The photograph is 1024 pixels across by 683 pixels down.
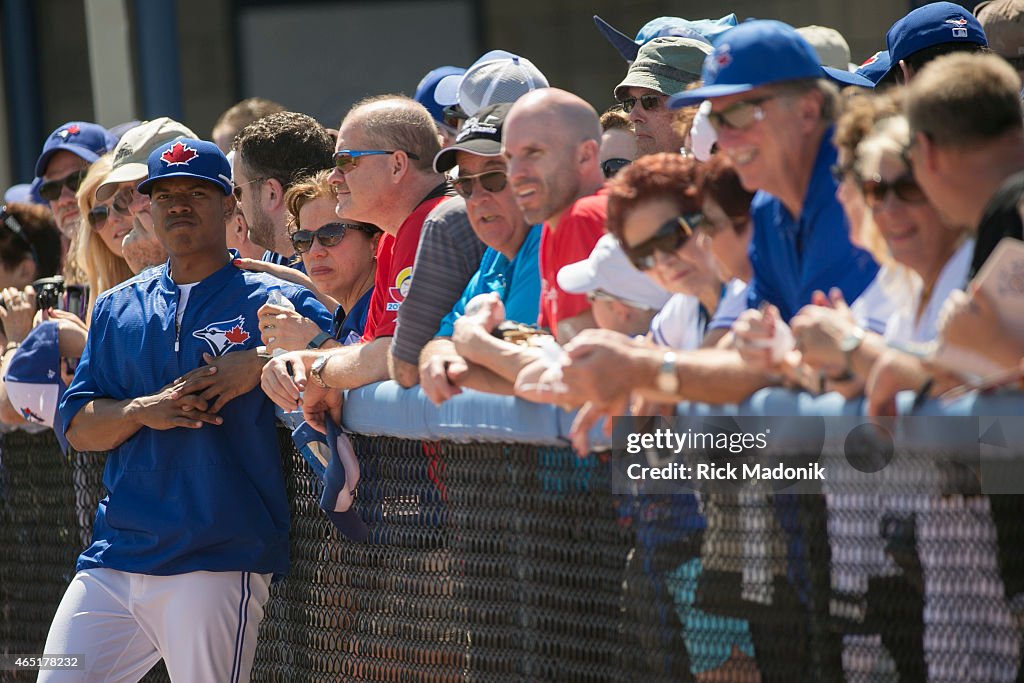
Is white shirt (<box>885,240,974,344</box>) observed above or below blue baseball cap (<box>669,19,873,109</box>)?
below

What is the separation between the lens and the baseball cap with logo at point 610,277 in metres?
3.34

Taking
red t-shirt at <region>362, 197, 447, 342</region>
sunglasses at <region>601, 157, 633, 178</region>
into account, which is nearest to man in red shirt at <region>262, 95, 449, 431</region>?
red t-shirt at <region>362, 197, 447, 342</region>

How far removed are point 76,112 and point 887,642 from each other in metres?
14.9

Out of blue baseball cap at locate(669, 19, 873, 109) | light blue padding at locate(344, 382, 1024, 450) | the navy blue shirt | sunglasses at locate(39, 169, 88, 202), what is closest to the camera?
light blue padding at locate(344, 382, 1024, 450)

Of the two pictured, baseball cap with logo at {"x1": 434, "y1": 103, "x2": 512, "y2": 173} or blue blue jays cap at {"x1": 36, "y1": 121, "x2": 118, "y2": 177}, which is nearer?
baseball cap with logo at {"x1": 434, "y1": 103, "x2": 512, "y2": 173}

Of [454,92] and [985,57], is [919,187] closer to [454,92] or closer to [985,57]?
[985,57]

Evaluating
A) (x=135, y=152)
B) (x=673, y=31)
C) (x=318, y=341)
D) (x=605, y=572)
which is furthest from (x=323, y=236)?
(x=605, y=572)

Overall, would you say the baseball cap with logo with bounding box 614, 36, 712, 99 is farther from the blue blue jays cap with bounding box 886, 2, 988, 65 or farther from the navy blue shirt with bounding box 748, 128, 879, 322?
the navy blue shirt with bounding box 748, 128, 879, 322

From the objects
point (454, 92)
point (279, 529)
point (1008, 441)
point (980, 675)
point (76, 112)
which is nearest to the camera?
point (1008, 441)

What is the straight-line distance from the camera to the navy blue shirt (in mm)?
2928

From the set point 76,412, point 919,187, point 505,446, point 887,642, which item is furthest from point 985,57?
point 76,412

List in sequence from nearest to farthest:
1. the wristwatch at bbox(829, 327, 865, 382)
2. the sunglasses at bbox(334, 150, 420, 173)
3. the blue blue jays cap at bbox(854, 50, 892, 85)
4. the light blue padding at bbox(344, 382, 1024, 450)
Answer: the light blue padding at bbox(344, 382, 1024, 450), the wristwatch at bbox(829, 327, 865, 382), the sunglasses at bbox(334, 150, 420, 173), the blue blue jays cap at bbox(854, 50, 892, 85)

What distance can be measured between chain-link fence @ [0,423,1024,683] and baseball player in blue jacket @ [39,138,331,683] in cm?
13

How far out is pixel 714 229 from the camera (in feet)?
10.4
